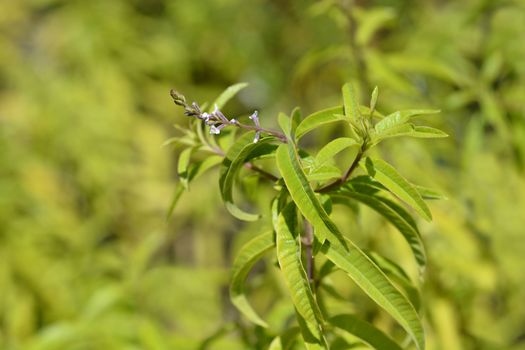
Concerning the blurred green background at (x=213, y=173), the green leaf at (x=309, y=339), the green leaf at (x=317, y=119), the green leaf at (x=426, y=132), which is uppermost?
the blurred green background at (x=213, y=173)

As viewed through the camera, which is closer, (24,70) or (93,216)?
(93,216)

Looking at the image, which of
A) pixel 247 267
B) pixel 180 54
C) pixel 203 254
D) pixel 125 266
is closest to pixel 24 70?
pixel 180 54

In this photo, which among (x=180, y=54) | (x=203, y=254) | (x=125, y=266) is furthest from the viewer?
(x=180, y=54)

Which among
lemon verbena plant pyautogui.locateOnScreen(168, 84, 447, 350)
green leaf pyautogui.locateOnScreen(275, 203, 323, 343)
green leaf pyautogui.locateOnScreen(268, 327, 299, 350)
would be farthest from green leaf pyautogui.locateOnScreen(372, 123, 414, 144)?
green leaf pyautogui.locateOnScreen(268, 327, 299, 350)

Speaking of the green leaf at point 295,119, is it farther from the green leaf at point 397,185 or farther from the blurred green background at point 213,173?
the blurred green background at point 213,173

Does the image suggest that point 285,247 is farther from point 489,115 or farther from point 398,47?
point 398,47

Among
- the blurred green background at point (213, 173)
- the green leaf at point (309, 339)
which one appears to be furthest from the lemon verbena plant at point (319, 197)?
the blurred green background at point (213, 173)

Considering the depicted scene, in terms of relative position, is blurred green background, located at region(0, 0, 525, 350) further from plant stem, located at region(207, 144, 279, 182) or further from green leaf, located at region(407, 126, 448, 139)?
green leaf, located at region(407, 126, 448, 139)

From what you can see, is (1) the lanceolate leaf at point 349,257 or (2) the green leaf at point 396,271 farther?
(2) the green leaf at point 396,271
